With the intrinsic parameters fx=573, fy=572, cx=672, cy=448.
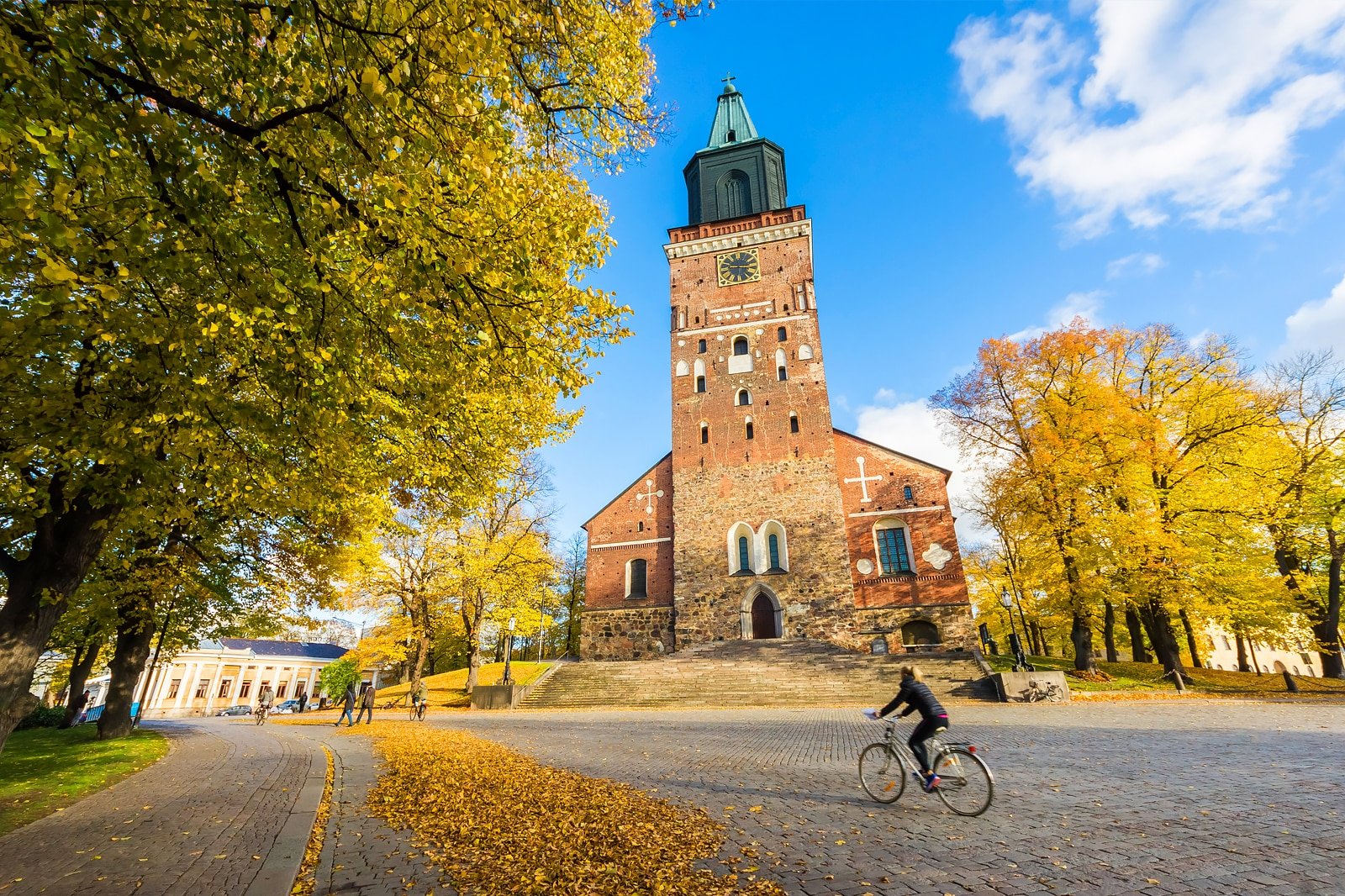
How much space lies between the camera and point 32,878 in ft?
14.4

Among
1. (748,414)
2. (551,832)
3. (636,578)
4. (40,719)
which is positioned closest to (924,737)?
(551,832)

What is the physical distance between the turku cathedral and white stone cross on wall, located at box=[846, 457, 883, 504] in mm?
55

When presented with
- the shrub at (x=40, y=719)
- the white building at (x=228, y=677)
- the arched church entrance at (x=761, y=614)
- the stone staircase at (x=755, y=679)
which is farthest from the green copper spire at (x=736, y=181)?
the white building at (x=228, y=677)

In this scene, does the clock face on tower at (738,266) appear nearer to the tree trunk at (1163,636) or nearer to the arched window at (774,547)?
the arched window at (774,547)

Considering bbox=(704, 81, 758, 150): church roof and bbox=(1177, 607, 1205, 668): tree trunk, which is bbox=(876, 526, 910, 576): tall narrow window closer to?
bbox=(1177, 607, 1205, 668): tree trunk

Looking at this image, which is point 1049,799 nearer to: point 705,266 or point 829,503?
point 829,503

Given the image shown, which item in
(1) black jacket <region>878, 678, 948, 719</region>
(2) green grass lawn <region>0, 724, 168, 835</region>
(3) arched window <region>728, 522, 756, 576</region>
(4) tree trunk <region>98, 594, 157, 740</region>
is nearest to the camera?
(1) black jacket <region>878, 678, 948, 719</region>

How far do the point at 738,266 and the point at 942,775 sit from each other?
30.2 metres

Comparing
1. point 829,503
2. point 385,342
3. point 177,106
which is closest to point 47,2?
point 177,106

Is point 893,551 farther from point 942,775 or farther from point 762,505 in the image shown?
point 942,775

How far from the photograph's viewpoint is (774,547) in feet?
91.0

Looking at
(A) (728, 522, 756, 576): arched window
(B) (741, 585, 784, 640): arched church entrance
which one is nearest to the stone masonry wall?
(B) (741, 585, 784, 640): arched church entrance

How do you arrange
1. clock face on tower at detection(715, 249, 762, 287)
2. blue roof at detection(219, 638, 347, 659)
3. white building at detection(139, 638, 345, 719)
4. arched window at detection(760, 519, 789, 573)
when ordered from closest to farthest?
arched window at detection(760, 519, 789, 573), clock face on tower at detection(715, 249, 762, 287), white building at detection(139, 638, 345, 719), blue roof at detection(219, 638, 347, 659)

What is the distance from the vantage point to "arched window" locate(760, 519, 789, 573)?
27.1 m
